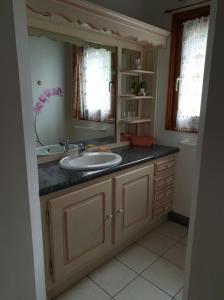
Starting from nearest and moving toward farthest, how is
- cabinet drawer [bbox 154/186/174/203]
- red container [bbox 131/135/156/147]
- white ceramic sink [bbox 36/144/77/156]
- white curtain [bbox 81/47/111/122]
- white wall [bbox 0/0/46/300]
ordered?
white wall [bbox 0/0/46/300]
white ceramic sink [bbox 36/144/77/156]
white curtain [bbox 81/47/111/122]
cabinet drawer [bbox 154/186/174/203]
red container [bbox 131/135/156/147]

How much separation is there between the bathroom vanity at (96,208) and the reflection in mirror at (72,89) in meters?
0.30

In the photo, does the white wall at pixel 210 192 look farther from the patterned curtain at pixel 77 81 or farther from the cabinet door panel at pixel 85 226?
the patterned curtain at pixel 77 81

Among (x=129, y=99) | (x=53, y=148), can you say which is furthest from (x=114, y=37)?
(x=53, y=148)

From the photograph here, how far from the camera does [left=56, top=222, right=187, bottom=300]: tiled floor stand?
Answer: 1.60 m

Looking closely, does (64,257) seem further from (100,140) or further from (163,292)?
(100,140)

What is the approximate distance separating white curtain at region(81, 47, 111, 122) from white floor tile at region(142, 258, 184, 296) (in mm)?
1409

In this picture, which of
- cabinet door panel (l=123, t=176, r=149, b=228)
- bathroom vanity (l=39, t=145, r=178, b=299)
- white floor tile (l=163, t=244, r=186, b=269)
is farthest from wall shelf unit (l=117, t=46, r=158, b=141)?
white floor tile (l=163, t=244, r=186, b=269)

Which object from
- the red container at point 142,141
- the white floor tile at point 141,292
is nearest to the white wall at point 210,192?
the white floor tile at point 141,292

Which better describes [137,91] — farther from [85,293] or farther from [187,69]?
[85,293]

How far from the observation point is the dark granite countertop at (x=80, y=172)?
53.6 inches

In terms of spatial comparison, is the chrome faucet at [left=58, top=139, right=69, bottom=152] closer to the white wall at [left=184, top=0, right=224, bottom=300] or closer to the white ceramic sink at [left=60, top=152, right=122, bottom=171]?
the white ceramic sink at [left=60, top=152, right=122, bottom=171]

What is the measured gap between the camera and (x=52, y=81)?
1.81 metres

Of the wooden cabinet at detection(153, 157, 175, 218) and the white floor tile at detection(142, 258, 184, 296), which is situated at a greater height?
the wooden cabinet at detection(153, 157, 175, 218)

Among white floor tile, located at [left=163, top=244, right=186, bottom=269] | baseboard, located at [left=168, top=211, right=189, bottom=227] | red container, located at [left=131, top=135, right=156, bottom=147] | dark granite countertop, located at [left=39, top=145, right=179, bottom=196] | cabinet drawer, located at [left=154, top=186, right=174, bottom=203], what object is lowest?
white floor tile, located at [left=163, top=244, right=186, bottom=269]
